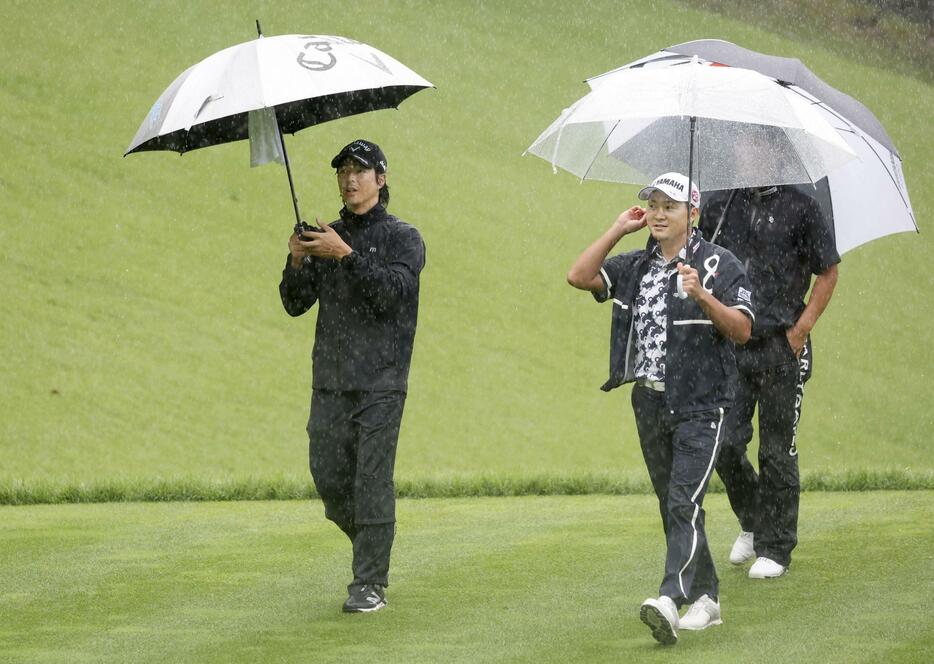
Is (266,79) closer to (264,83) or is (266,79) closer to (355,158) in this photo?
(264,83)

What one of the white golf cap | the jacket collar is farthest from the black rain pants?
the white golf cap

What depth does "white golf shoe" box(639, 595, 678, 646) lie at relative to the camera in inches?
169

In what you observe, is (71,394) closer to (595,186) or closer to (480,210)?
(480,210)

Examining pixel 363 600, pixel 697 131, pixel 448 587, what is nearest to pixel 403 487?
pixel 448 587

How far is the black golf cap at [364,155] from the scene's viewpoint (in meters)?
5.20

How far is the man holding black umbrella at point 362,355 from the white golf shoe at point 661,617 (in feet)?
3.60

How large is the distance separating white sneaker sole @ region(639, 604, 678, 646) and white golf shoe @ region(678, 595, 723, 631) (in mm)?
250

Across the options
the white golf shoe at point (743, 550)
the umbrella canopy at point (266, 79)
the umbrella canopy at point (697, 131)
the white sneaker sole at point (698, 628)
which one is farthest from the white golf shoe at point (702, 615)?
the umbrella canopy at point (266, 79)

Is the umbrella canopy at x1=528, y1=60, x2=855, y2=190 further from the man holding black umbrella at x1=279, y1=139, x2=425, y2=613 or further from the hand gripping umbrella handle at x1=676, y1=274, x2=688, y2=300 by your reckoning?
the man holding black umbrella at x1=279, y1=139, x2=425, y2=613

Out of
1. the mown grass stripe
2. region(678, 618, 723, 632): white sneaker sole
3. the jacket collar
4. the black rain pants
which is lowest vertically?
the mown grass stripe

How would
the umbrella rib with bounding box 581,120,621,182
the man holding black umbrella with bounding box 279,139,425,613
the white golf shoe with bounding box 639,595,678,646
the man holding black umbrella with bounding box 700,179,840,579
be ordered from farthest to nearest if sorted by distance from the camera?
1. the man holding black umbrella with bounding box 700,179,840,579
2. the umbrella rib with bounding box 581,120,621,182
3. the man holding black umbrella with bounding box 279,139,425,613
4. the white golf shoe with bounding box 639,595,678,646

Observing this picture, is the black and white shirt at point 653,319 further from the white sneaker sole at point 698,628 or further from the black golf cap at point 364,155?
the black golf cap at point 364,155

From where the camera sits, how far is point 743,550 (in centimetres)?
595

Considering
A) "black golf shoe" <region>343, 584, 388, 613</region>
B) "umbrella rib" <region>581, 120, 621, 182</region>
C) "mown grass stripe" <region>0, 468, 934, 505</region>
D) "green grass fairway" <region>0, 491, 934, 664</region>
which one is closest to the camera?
"green grass fairway" <region>0, 491, 934, 664</region>
